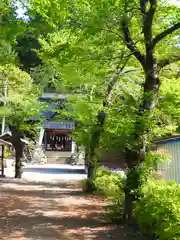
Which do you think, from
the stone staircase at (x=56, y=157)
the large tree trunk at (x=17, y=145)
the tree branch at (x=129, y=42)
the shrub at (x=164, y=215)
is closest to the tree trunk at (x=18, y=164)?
the large tree trunk at (x=17, y=145)

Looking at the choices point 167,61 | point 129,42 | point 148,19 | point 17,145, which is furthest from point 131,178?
point 17,145

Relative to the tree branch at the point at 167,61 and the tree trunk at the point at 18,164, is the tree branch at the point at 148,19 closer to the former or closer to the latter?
the tree branch at the point at 167,61

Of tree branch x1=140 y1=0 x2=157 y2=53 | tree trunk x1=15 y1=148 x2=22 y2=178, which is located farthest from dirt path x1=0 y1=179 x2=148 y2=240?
tree trunk x1=15 y1=148 x2=22 y2=178

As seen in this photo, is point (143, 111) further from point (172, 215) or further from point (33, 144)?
point (33, 144)

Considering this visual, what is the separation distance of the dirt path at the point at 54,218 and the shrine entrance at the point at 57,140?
2363cm

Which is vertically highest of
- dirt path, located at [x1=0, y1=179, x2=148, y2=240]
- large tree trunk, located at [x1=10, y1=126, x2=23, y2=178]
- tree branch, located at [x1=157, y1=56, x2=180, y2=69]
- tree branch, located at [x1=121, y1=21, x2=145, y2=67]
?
tree branch, located at [x1=121, y1=21, x2=145, y2=67]

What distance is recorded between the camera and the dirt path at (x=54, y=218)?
22.5ft

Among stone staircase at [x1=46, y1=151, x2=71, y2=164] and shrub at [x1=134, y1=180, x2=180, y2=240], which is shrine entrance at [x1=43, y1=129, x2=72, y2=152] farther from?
shrub at [x1=134, y1=180, x2=180, y2=240]

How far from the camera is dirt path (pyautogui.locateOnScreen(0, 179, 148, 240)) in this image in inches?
270

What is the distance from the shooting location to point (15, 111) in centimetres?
1780

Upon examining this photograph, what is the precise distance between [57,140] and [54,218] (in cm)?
2991

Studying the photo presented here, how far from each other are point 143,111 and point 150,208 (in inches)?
96.7

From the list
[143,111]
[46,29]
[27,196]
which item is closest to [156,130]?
[143,111]

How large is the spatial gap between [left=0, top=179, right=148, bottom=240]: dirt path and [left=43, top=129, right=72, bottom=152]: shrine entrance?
77.5 feet
